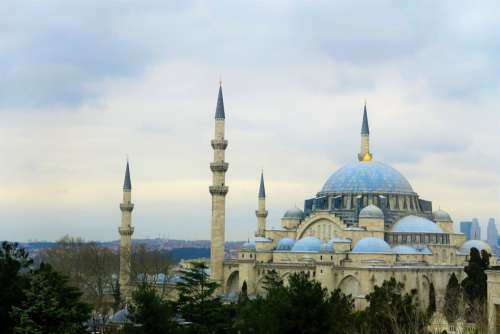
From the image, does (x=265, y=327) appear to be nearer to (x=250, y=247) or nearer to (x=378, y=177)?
(x=250, y=247)

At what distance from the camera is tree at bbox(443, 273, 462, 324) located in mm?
33300

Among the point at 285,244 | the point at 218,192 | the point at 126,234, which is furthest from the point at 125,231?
the point at 285,244

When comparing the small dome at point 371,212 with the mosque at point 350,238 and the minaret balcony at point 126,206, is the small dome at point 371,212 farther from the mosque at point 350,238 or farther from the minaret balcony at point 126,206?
the minaret balcony at point 126,206

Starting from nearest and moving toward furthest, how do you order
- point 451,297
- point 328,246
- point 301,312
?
point 301,312 < point 451,297 < point 328,246

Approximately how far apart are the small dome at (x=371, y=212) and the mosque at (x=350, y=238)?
0.05 m

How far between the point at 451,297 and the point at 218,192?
13148mm

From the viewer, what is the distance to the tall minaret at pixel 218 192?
43.7 metres

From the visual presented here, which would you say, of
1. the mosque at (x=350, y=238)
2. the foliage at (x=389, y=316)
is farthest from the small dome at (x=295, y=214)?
the foliage at (x=389, y=316)

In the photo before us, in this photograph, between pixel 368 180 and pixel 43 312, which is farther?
pixel 368 180

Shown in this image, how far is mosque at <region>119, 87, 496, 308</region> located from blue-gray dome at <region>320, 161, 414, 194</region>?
2.2 inches

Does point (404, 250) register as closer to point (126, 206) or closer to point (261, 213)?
point (261, 213)

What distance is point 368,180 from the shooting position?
1900 inches

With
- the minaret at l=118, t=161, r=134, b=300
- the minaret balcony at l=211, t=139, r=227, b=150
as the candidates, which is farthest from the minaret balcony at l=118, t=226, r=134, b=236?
the minaret balcony at l=211, t=139, r=227, b=150

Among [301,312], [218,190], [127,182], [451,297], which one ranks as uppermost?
[127,182]
